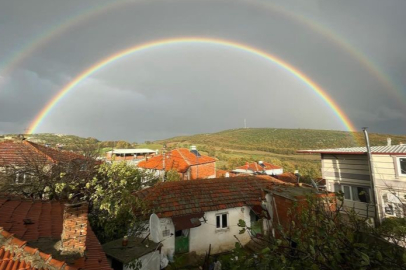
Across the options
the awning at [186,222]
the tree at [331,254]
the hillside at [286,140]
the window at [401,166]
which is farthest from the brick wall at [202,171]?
the hillside at [286,140]

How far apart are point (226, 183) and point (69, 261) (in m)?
12.3

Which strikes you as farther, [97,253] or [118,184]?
[118,184]

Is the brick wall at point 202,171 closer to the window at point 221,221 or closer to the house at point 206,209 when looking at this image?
the house at point 206,209

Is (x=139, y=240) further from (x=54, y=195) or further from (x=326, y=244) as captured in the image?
(x=326, y=244)

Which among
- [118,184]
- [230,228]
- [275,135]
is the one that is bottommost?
[230,228]

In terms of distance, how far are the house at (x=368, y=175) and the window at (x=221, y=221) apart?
7.22 metres

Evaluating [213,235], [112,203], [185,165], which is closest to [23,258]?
[112,203]

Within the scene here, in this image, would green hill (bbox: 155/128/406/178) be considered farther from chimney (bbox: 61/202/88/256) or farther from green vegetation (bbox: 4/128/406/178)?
chimney (bbox: 61/202/88/256)

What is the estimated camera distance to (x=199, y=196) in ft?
45.0

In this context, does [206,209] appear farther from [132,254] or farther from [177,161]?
[177,161]

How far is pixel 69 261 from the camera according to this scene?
4.37 m

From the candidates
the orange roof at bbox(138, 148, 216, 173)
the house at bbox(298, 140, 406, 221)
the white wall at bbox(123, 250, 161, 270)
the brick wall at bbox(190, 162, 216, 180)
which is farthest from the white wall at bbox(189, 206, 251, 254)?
the brick wall at bbox(190, 162, 216, 180)

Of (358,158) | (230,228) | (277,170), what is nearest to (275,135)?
(277,170)

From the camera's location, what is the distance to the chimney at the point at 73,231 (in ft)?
15.6
